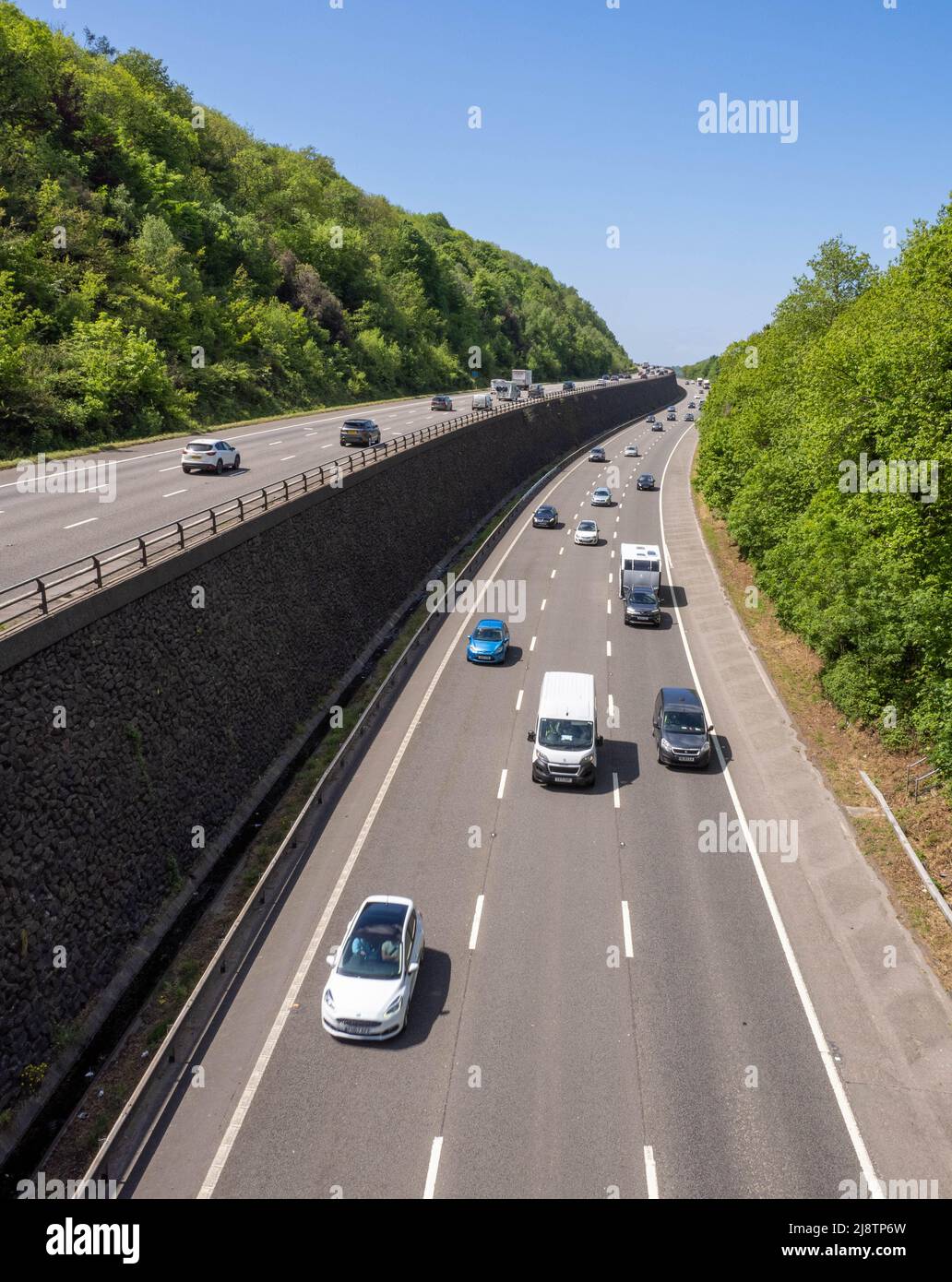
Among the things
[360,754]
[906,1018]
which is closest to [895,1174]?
[906,1018]

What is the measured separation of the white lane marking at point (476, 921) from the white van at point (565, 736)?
5277 mm

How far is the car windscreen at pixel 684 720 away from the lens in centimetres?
2469

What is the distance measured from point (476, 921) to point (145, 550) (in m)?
12.1

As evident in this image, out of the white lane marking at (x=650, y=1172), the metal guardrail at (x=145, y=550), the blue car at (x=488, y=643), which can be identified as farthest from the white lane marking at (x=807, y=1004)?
the metal guardrail at (x=145, y=550)

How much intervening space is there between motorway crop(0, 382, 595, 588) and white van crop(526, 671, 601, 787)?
1272 cm

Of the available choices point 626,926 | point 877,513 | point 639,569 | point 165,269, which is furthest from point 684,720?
point 165,269

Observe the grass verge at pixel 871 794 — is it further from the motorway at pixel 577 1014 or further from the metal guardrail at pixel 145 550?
the metal guardrail at pixel 145 550

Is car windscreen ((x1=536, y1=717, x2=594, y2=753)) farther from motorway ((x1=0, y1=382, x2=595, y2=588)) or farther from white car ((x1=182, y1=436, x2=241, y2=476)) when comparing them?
white car ((x1=182, y1=436, x2=241, y2=476))

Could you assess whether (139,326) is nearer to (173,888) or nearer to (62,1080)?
(173,888)

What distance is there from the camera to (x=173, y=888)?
18844mm

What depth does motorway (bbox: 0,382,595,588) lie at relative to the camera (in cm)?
2202

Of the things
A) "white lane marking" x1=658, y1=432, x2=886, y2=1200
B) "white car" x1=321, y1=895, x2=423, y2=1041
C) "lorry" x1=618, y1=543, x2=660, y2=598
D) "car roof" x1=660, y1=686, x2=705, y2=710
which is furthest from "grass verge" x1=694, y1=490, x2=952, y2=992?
"white car" x1=321, y1=895, x2=423, y2=1041

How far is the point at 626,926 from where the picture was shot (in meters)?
17.7

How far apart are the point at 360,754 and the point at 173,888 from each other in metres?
7.50
